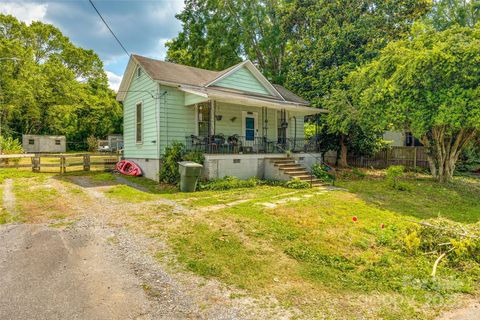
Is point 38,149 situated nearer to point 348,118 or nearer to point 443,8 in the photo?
point 348,118

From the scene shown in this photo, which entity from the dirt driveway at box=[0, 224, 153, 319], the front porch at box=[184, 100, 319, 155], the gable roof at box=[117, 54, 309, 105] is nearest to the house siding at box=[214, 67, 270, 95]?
the gable roof at box=[117, 54, 309, 105]

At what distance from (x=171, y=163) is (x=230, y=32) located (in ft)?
56.3

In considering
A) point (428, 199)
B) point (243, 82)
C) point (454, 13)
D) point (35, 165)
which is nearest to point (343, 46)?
point (243, 82)

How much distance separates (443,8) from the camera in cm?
2877

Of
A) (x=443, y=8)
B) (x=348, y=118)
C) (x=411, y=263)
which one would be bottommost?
(x=411, y=263)

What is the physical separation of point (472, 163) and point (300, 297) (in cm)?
2027

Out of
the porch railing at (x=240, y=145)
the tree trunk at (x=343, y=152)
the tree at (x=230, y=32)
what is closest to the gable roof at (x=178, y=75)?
the porch railing at (x=240, y=145)

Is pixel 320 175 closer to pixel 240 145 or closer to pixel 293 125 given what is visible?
pixel 240 145

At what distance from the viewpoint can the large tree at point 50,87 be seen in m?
26.8

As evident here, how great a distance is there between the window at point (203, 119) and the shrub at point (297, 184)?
14.8ft

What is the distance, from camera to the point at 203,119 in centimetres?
1289

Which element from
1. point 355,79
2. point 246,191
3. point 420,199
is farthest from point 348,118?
point 246,191

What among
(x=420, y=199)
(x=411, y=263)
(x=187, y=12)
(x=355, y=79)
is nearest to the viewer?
(x=411, y=263)

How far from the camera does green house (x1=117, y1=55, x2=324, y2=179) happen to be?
1153 cm
